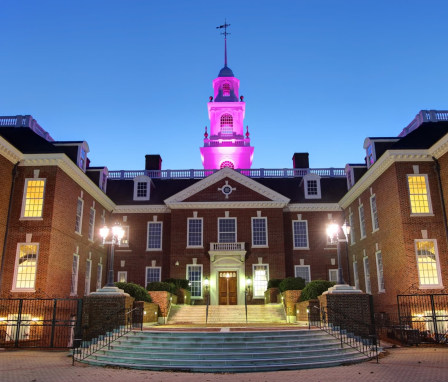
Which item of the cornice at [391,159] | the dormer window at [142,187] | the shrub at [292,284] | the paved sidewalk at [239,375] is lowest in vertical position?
the paved sidewalk at [239,375]

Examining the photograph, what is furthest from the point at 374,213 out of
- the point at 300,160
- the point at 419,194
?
the point at 300,160

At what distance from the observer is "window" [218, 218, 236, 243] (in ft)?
109

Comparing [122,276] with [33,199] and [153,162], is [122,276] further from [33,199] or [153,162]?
Result: [33,199]

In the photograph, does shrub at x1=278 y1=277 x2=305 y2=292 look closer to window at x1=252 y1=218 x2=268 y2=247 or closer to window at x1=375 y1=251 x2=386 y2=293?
window at x1=375 y1=251 x2=386 y2=293

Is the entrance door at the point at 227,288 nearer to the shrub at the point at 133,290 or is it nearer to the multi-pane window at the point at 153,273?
the multi-pane window at the point at 153,273

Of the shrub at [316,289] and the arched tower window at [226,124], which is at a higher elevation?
the arched tower window at [226,124]

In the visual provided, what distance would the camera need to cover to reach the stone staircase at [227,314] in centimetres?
2531

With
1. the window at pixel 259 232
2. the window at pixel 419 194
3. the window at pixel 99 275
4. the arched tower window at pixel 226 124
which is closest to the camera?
the window at pixel 419 194

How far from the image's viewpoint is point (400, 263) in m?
22.4

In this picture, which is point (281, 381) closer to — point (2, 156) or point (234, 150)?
point (2, 156)

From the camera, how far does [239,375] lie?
39.0 feet

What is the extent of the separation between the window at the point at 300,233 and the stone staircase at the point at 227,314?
7740mm

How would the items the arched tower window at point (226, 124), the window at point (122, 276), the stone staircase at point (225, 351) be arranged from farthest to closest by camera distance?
the arched tower window at point (226, 124) < the window at point (122, 276) < the stone staircase at point (225, 351)

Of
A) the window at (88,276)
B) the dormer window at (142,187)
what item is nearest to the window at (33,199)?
the window at (88,276)
